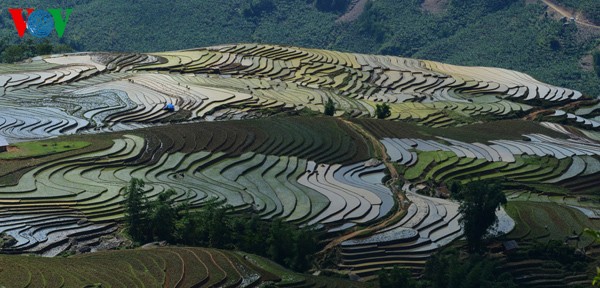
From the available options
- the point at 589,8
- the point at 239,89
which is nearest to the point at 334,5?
the point at 589,8

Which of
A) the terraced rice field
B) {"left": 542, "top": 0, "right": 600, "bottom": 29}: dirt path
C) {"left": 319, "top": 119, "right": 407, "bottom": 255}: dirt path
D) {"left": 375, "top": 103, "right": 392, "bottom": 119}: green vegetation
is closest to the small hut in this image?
the terraced rice field

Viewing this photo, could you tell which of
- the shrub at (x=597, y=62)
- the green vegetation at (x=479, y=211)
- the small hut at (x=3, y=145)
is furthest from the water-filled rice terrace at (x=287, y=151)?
the shrub at (x=597, y=62)

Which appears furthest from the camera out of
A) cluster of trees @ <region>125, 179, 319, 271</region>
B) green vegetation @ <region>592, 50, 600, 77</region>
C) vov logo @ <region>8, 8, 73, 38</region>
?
green vegetation @ <region>592, 50, 600, 77</region>

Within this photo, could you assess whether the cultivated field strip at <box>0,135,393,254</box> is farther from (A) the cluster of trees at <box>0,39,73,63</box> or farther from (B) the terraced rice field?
(A) the cluster of trees at <box>0,39,73,63</box>

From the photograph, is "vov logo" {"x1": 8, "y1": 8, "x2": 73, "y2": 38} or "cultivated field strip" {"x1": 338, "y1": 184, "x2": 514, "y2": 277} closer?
"cultivated field strip" {"x1": 338, "y1": 184, "x2": 514, "y2": 277}

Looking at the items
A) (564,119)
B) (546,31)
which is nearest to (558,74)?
(546,31)

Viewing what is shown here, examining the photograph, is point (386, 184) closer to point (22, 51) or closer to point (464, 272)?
point (464, 272)

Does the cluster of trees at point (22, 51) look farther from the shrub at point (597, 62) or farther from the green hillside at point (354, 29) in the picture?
the shrub at point (597, 62)
